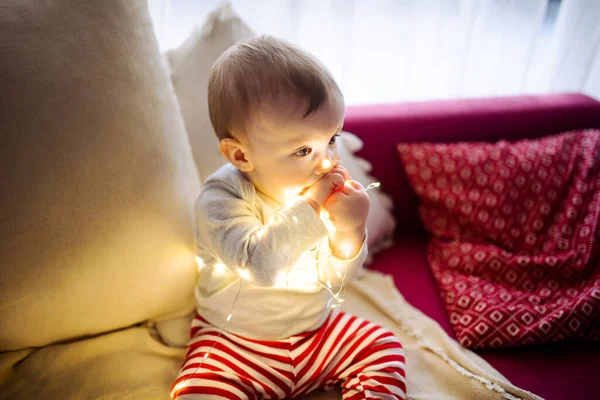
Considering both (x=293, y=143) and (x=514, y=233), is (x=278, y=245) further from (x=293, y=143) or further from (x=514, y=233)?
(x=514, y=233)

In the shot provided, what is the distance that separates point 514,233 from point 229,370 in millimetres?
820

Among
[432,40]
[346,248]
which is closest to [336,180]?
[346,248]

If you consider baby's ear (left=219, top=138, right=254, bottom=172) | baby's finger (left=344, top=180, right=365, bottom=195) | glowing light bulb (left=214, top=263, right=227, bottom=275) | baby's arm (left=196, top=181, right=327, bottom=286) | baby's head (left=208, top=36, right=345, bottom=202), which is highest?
baby's head (left=208, top=36, right=345, bottom=202)

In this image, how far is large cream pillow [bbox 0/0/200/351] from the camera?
737mm

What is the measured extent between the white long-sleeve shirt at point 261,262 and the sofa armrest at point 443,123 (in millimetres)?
516

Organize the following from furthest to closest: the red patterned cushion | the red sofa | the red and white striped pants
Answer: the red sofa
the red patterned cushion
the red and white striped pants

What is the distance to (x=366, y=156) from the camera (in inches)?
50.4

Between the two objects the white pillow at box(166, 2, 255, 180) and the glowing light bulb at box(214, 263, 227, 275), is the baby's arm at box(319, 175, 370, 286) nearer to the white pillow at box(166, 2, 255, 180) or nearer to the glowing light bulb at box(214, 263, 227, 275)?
the glowing light bulb at box(214, 263, 227, 275)

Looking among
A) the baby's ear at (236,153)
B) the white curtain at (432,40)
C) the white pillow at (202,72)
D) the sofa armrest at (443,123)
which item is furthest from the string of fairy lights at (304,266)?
the white curtain at (432,40)

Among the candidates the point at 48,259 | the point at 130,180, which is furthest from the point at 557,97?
the point at 48,259

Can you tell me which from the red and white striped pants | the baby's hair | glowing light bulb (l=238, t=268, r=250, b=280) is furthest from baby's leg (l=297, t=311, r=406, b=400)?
the baby's hair

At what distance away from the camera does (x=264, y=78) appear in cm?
68

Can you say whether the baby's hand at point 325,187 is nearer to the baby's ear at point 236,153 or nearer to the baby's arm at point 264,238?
the baby's arm at point 264,238

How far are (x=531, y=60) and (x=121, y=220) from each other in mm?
1413
